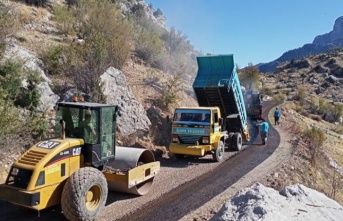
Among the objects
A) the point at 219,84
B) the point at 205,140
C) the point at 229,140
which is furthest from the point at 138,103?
the point at 229,140

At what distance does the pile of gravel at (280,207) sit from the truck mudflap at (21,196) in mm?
3458

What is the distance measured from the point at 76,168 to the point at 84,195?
2.69 feet

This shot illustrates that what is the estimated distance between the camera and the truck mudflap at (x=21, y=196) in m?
6.11

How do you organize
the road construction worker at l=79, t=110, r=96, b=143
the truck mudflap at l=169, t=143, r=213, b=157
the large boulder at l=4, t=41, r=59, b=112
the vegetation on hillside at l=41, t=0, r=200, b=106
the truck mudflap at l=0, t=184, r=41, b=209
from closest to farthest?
the truck mudflap at l=0, t=184, r=41, b=209
the road construction worker at l=79, t=110, r=96, b=143
the large boulder at l=4, t=41, r=59, b=112
the truck mudflap at l=169, t=143, r=213, b=157
the vegetation on hillside at l=41, t=0, r=200, b=106

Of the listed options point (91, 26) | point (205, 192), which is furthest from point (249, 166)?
point (91, 26)

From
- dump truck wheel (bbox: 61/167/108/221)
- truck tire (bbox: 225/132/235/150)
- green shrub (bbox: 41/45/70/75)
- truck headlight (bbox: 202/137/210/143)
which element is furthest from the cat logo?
truck tire (bbox: 225/132/235/150)

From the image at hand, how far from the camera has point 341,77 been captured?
70.9 meters

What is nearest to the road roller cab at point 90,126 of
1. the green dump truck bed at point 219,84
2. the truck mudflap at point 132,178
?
the truck mudflap at point 132,178

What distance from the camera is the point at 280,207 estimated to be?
18.0ft

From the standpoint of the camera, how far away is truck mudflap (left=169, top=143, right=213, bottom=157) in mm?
12664

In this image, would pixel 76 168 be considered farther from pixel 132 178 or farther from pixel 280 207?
pixel 280 207

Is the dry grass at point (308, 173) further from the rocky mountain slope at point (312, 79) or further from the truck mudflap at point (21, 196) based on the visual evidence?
the rocky mountain slope at point (312, 79)

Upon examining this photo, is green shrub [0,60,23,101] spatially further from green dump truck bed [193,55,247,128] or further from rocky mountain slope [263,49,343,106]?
rocky mountain slope [263,49,343,106]

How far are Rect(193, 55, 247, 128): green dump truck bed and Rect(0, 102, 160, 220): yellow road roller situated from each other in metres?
6.93
